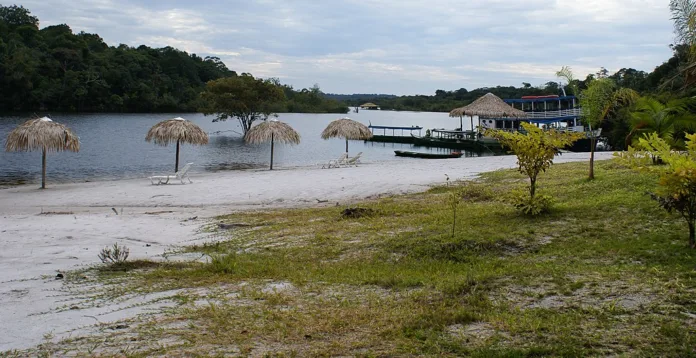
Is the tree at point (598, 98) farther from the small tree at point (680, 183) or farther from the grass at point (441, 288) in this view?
the small tree at point (680, 183)

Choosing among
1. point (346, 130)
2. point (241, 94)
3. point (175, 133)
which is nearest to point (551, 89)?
point (241, 94)

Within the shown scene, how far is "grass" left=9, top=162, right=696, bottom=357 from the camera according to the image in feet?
14.5

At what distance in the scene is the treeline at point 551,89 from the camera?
46.8ft

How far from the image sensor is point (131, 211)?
14.0 metres

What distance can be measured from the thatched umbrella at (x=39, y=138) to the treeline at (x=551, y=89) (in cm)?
1530

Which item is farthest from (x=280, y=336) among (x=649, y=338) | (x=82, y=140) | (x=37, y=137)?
(x=82, y=140)

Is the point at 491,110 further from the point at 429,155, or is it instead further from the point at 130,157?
the point at 130,157

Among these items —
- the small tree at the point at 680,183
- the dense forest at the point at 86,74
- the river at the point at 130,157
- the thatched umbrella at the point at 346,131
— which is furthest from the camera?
the dense forest at the point at 86,74

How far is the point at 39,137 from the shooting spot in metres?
18.3

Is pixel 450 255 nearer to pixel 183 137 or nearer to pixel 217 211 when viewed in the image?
pixel 217 211

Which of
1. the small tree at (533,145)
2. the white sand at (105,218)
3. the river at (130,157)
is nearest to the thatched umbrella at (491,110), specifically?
the river at (130,157)

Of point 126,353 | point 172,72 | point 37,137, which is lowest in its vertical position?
point 126,353

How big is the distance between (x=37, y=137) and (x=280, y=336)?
657 inches

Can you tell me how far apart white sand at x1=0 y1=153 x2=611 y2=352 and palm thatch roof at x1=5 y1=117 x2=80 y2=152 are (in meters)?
1.43
